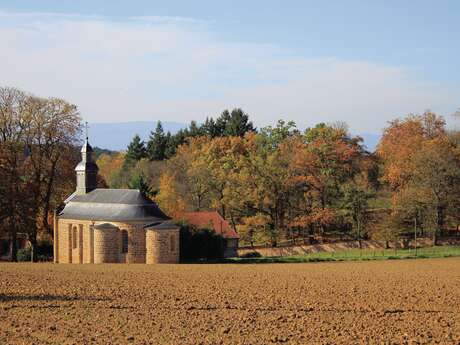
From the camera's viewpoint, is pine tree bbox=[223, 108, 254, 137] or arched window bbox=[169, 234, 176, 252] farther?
pine tree bbox=[223, 108, 254, 137]

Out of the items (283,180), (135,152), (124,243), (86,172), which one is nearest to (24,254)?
(86,172)

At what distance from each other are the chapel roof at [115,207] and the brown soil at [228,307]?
10.1 meters

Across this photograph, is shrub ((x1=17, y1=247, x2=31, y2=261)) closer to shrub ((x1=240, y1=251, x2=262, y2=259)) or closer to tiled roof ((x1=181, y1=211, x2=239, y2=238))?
tiled roof ((x1=181, y1=211, x2=239, y2=238))

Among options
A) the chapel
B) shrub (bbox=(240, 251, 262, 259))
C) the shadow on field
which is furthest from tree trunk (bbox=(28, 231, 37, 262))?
the shadow on field

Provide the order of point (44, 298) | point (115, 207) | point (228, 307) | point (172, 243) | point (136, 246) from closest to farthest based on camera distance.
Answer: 1. point (228, 307)
2. point (44, 298)
3. point (136, 246)
4. point (172, 243)
5. point (115, 207)

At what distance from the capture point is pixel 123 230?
5091 cm

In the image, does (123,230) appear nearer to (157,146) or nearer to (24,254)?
(24,254)

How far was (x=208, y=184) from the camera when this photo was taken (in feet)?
243

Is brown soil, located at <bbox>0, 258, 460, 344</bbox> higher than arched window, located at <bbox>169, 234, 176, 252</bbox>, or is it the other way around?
arched window, located at <bbox>169, 234, 176, 252</bbox>

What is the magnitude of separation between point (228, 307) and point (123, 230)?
86.4 feet

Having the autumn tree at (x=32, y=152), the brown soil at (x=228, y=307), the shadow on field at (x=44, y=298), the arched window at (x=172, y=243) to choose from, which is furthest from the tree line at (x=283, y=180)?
the shadow on field at (x=44, y=298)

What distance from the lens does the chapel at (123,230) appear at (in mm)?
50500

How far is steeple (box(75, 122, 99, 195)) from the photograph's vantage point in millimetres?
56125

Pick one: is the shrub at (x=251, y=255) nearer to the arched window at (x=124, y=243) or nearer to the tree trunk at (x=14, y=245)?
the arched window at (x=124, y=243)
